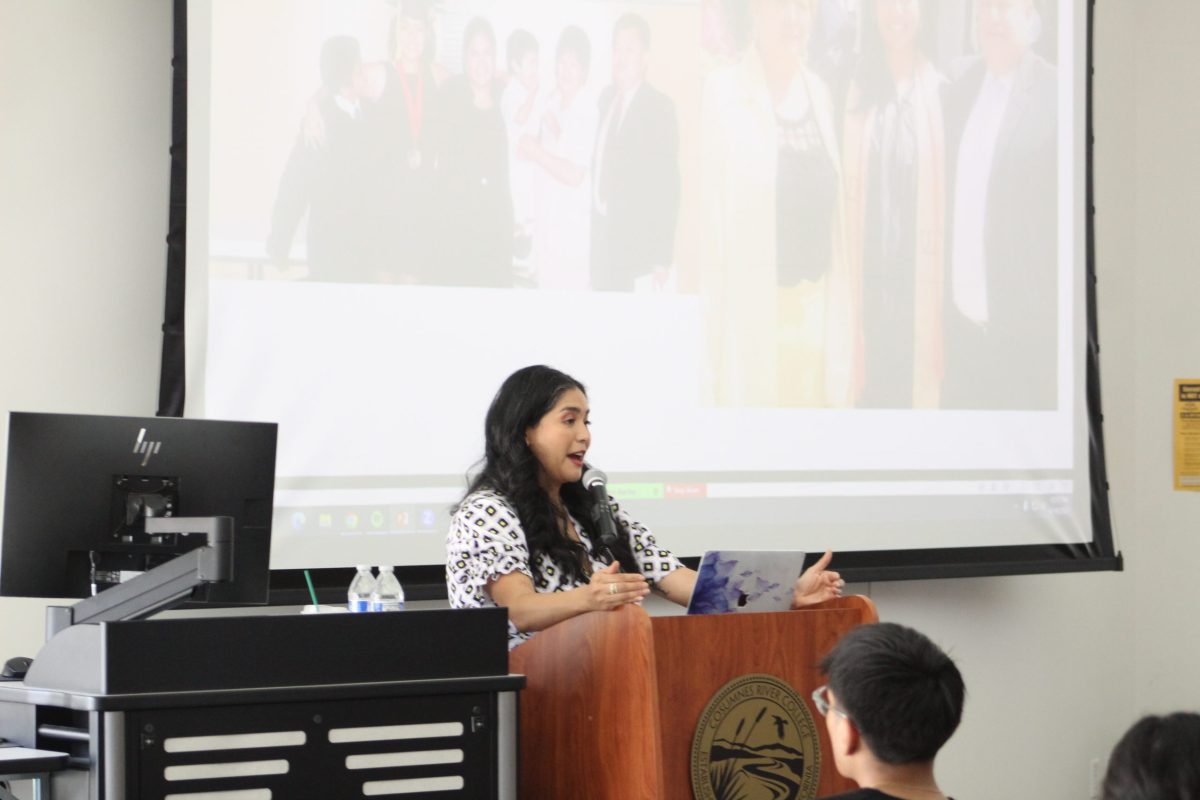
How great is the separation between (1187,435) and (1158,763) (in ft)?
13.1

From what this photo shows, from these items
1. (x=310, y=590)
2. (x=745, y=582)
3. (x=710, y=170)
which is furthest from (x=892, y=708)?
(x=710, y=170)

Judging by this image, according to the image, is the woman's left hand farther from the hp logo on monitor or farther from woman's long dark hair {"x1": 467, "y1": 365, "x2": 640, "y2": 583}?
the hp logo on monitor

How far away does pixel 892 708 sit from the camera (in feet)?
5.90

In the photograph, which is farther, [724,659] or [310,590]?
[310,590]

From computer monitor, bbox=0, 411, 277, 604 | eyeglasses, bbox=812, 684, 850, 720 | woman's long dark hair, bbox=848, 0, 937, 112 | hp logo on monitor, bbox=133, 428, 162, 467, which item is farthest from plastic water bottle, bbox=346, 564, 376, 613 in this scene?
woman's long dark hair, bbox=848, 0, 937, 112

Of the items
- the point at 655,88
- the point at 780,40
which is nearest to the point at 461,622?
the point at 655,88

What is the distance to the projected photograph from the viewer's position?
3434mm

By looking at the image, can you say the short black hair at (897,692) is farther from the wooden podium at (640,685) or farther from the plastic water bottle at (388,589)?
the plastic water bottle at (388,589)

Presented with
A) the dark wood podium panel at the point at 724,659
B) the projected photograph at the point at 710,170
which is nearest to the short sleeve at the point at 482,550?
the dark wood podium panel at the point at 724,659

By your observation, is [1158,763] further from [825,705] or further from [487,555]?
[487,555]

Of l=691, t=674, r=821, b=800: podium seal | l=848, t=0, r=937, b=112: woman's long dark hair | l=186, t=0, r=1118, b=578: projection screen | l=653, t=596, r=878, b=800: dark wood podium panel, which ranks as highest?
l=848, t=0, r=937, b=112: woman's long dark hair

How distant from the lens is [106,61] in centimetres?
336

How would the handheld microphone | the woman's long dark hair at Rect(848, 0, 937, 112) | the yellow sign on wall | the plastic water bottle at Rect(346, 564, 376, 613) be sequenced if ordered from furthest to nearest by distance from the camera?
the yellow sign on wall → the woman's long dark hair at Rect(848, 0, 937, 112) → the plastic water bottle at Rect(346, 564, 376, 613) → the handheld microphone

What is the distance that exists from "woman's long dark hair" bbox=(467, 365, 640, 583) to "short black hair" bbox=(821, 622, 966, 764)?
915 mm
